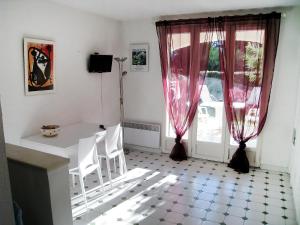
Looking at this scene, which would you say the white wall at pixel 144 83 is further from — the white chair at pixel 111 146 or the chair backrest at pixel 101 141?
the chair backrest at pixel 101 141

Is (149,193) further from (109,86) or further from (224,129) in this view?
(109,86)

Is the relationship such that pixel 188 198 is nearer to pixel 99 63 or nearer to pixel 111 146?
pixel 111 146

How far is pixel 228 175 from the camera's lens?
4199 millimetres

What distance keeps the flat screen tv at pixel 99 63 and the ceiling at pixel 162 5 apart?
746mm

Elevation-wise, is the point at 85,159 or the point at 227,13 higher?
the point at 227,13

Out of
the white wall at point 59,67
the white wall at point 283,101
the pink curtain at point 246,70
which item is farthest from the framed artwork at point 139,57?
the white wall at point 283,101

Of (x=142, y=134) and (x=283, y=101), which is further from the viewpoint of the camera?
(x=142, y=134)

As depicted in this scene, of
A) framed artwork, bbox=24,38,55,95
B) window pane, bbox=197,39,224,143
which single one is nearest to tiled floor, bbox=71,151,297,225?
window pane, bbox=197,39,224,143

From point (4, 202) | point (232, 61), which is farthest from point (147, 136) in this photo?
point (4, 202)

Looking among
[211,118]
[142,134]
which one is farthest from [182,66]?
[142,134]

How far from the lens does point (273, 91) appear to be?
415 centimetres

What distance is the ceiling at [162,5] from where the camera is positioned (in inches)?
143

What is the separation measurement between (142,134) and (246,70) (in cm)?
232

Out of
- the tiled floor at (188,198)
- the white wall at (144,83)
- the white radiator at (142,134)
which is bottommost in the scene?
the tiled floor at (188,198)
